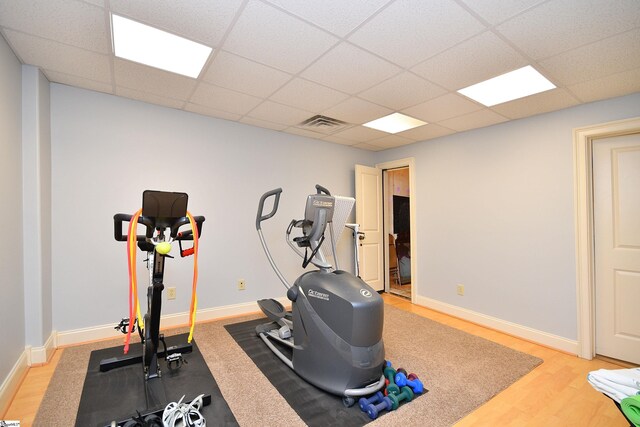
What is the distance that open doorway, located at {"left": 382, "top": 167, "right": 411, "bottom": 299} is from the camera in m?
5.08

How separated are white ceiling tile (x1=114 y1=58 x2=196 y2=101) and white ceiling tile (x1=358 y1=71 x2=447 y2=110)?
159 cm

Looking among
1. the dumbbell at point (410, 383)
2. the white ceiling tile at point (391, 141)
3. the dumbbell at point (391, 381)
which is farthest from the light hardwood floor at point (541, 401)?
the white ceiling tile at point (391, 141)

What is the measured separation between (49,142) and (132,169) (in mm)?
641

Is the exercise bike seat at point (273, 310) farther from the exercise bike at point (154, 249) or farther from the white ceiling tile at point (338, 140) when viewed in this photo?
the white ceiling tile at point (338, 140)

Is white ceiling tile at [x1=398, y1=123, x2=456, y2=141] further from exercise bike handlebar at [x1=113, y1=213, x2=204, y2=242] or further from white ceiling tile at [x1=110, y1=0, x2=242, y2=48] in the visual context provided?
exercise bike handlebar at [x1=113, y1=213, x2=204, y2=242]

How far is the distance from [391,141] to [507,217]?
1833mm

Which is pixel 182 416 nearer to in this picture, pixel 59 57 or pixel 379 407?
pixel 379 407

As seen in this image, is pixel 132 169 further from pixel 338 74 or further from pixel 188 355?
pixel 338 74

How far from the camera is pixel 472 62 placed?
6.83 feet

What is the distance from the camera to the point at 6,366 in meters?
1.88

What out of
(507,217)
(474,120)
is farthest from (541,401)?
(474,120)

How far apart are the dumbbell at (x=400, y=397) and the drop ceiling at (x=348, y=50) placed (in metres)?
2.28

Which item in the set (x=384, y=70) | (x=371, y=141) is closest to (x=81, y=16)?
(x=384, y=70)

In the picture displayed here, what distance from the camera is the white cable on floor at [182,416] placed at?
1.59m
